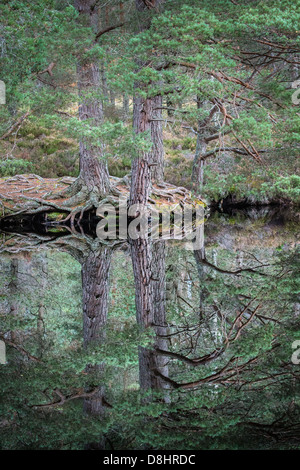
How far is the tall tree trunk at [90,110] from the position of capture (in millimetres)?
10695

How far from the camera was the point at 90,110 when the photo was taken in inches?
452

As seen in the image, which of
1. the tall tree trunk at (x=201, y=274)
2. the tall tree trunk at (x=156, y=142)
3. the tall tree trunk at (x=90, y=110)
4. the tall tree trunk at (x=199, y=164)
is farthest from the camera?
the tall tree trunk at (x=199, y=164)

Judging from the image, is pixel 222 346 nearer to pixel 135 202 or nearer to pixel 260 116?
pixel 260 116

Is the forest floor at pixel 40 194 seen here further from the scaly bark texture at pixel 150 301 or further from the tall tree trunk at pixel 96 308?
the tall tree trunk at pixel 96 308

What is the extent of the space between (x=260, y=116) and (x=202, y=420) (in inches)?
282

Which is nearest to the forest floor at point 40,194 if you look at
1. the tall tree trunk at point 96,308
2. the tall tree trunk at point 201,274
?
the tall tree trunk at point 201,274

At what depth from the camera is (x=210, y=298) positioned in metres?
6.44

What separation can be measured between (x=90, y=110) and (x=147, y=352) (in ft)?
26.1

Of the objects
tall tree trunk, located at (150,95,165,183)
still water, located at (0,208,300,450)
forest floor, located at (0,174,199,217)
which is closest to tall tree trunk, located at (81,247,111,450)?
still water, located at (0,208,300,450)

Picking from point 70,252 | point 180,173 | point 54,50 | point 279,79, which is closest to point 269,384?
point 70,252

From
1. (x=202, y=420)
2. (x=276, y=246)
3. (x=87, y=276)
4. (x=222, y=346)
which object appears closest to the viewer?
(x=202, y=420)

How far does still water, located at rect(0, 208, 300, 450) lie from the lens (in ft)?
10.8

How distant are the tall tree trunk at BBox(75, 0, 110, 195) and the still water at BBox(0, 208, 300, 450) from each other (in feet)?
10.6

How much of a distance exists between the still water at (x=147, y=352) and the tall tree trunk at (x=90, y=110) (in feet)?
10.6
